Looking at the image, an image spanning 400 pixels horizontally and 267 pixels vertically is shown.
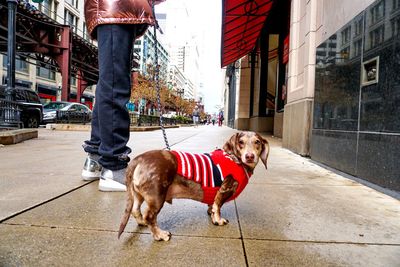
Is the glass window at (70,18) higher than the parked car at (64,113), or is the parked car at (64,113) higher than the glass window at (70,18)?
the glass window at (70,18)

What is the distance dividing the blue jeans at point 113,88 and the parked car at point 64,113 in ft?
52.0

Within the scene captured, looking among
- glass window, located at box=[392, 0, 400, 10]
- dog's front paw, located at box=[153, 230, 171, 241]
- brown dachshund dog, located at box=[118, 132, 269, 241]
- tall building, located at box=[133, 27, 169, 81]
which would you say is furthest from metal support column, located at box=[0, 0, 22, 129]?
glass window, located at box=[392, 0, 400, 10]

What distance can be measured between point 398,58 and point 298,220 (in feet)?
5.84

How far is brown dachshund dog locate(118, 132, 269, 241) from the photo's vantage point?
1.71 meters

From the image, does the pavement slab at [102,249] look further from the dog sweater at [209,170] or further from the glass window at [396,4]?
the glass window at [396,4]

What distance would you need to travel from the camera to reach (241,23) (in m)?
13.5

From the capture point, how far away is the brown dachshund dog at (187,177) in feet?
5.63

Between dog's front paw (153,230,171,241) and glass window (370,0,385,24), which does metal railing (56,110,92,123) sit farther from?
dog's front paw (153,230,171,241)

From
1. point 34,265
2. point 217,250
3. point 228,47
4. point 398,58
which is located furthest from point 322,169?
point 228,47

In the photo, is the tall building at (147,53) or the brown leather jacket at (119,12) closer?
the brown leather jacket at (119,12)

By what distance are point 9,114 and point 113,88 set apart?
25.4 ft

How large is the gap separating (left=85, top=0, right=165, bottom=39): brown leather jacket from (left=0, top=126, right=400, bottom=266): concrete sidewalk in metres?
1.38

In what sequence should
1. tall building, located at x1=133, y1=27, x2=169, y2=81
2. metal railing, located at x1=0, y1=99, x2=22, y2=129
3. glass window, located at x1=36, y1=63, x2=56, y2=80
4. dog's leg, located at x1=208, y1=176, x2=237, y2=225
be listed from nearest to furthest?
1. dog's leg, located at x1=208, y1=176, x2=237, y2=225
2. tall building, located at x1=133, y1=27, x2=169, y2=81
3. metal railing, located at x1=0, y1=99, x2=22, y2=129
4. glass window, located at x1=36, y1=63, x2=56, y2=80

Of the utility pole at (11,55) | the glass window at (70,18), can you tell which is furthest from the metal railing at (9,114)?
the glass window at (70,18)
